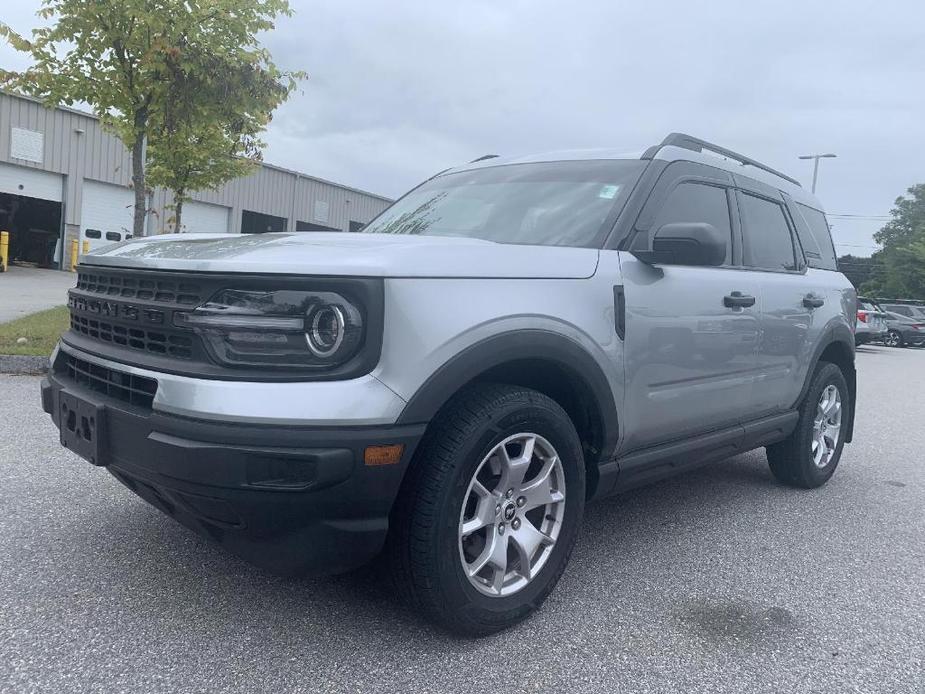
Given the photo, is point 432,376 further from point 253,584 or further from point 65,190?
point 65,190

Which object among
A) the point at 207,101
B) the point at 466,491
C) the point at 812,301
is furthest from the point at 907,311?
the point at 466,491

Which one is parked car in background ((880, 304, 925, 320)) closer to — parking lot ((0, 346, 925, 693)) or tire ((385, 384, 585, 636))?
parking lot ((0, 346, 925, 693))

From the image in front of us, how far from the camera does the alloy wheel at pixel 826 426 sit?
4.83m

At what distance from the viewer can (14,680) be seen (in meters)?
2.17

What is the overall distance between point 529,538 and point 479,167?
7.12 feet

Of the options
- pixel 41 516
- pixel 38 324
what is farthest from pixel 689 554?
pixel 38 324

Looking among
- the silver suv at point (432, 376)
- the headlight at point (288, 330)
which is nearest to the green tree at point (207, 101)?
the silver suv at point (432, 376)

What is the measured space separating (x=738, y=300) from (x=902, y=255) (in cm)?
5989

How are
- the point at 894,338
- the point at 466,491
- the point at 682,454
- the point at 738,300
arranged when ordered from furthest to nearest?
the point at 894,338
the point at 738,300
the point at 682,454
the point at 466,491

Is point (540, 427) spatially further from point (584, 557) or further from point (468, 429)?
point (584, 557)

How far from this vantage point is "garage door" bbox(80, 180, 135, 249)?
27766mm

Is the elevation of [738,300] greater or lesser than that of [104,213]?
lesser

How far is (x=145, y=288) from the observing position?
248 centimetres

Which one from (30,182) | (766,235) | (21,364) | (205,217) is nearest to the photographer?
(766,235)
